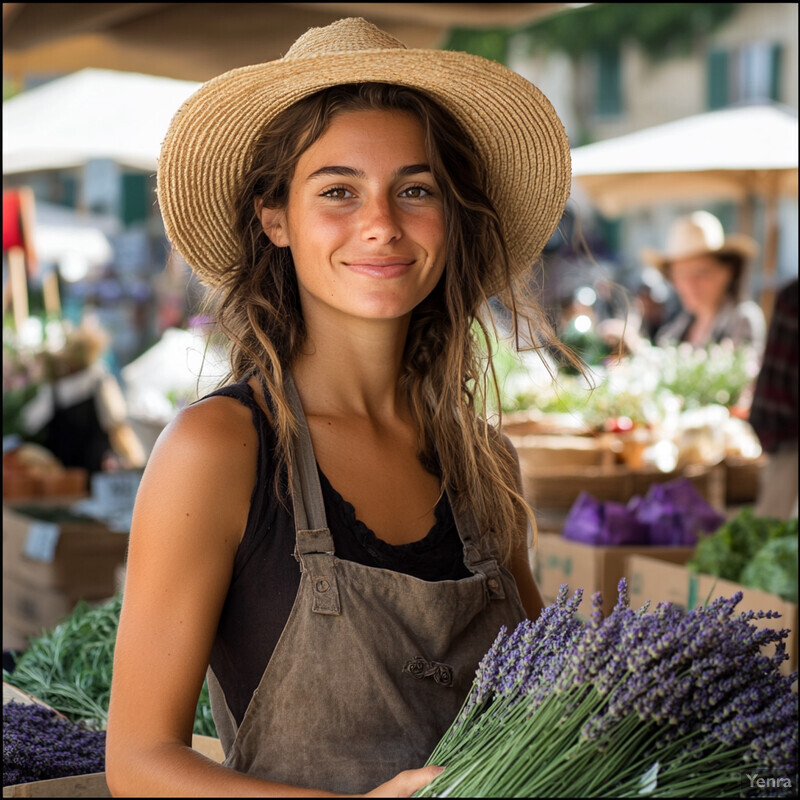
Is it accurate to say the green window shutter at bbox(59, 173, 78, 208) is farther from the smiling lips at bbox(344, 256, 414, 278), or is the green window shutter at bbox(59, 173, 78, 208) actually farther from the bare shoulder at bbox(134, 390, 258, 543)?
the bare shoulder at bbox(134, 390, 258, 543)

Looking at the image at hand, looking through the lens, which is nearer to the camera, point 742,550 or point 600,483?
point 742,550

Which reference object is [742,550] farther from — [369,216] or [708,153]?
[708,153]

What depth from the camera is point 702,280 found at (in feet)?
23.8

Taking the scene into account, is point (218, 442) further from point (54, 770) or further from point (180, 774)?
point (54, 770)

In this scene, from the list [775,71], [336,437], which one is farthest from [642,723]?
[775,71]

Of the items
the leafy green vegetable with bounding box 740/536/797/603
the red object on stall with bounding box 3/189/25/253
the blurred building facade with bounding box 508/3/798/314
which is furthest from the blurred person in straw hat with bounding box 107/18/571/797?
the blurred building facade with bounding box 508/3/798/314

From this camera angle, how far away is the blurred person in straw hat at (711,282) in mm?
7199

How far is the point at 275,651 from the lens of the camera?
1443 mm

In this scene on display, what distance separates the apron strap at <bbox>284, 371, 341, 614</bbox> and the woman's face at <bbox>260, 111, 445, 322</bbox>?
26cm

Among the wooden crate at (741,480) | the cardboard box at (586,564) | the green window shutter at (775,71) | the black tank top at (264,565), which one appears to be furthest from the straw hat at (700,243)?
the green window shutter at (775,71)

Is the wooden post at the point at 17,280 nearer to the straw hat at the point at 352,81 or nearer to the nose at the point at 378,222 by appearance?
the straw hat at the point at 352,81

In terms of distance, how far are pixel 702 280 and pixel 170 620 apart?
6.41 metres

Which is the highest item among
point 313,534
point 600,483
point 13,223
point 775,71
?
point 775,71

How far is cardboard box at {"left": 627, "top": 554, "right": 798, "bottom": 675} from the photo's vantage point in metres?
2.76
